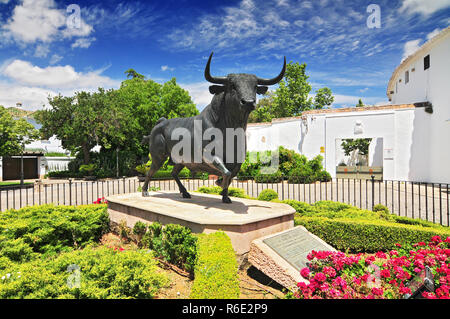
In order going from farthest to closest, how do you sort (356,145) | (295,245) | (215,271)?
(356,145) → (295,245) → (215,271)

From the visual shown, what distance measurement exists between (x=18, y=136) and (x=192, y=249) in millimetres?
18382

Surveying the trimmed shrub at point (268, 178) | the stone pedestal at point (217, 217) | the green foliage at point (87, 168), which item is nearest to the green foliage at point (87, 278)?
the stone pedestal at point (217, 217)

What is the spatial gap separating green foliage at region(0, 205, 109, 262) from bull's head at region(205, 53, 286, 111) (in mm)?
4118

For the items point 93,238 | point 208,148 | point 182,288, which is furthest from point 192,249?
point 93,238

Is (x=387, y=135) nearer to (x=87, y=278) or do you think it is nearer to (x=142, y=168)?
(x=142, y=168)

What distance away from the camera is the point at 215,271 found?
2857 mm

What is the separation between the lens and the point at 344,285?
2.72 m

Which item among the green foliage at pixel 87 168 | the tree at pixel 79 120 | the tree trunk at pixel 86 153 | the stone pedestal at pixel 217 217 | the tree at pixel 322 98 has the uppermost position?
the tree at pixel 322 98

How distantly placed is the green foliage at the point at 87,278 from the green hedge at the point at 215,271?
24.1 inches

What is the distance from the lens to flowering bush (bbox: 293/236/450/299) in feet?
8.63

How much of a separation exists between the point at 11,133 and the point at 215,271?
60.9ft

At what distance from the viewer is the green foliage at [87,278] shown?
257cm

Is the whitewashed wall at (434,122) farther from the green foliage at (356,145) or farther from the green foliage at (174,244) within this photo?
the green foliage at (356,145)

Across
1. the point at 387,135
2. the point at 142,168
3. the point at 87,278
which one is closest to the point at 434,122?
the point at 387,135
